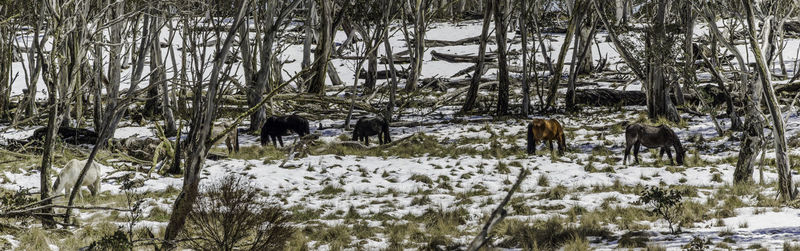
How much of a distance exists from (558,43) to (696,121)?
19582mm

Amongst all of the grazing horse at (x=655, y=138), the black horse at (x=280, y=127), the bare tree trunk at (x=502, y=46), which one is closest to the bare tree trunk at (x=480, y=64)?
the bare tree trunk at (x=502, y=46)

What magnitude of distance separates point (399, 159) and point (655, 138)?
4.94 metres

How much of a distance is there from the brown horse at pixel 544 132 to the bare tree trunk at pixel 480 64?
262 inches

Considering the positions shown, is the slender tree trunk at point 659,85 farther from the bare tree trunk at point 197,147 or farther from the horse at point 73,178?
the bare tree trunk at point 197,147

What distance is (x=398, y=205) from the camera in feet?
36.1

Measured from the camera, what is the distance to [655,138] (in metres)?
13.6

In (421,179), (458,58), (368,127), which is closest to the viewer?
(421,179)

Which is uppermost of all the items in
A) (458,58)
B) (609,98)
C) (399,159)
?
(458,58)

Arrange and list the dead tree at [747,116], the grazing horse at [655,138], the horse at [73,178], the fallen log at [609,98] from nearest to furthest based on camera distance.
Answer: the dead tree at [747,116] < the horse at [73,178] < the grazing horse at [655,138] < the fallen log at [609,98]

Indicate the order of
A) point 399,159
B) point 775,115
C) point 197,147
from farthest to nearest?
point 399,159 → point 775,115 → point 197,147

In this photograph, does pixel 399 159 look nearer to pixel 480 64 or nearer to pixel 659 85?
pixel 480 64

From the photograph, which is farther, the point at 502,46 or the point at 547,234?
the point at 502,46

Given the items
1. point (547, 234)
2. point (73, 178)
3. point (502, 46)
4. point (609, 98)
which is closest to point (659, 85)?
point (609, 98)

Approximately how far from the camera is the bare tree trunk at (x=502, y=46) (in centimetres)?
2158
